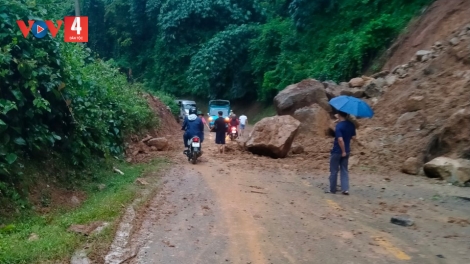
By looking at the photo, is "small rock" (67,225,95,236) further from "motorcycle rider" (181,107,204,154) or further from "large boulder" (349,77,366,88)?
"large boulder" (349,77,366,88)

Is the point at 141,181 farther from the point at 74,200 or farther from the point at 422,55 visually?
the point at 422,55

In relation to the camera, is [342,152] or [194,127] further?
[194,127]

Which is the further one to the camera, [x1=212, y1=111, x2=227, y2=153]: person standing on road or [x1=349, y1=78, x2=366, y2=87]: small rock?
[x1=349, y1=78, x2=366, y2=87]: small rock

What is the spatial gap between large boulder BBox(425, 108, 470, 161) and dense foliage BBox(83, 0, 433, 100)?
13.2 m

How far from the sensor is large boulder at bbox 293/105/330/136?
61.1ft

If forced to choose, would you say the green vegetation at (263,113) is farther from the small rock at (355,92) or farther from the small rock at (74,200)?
the small rock at (74,200)

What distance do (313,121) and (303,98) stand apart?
9.67ft

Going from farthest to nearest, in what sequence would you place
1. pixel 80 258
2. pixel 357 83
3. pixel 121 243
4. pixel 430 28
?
pixel 357 83 < pixel 430 28 < pixel 121 243 < pixel 80 258

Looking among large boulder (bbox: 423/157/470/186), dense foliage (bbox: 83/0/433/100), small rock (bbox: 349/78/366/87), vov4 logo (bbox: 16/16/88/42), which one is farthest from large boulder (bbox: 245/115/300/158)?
dense foliage (bbox: 83/0/433/100)

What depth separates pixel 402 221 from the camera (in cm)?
766

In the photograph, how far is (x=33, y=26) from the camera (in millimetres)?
9141

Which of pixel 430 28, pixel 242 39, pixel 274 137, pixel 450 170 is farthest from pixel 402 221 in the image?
pixel 242 39

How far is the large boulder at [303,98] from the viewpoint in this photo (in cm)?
2139

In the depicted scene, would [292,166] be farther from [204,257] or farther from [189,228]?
[204,257]
